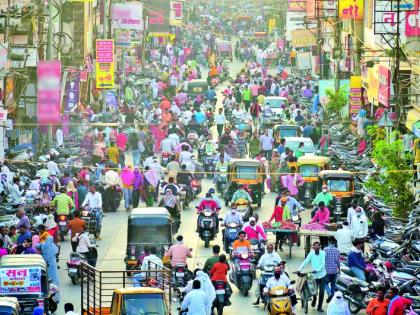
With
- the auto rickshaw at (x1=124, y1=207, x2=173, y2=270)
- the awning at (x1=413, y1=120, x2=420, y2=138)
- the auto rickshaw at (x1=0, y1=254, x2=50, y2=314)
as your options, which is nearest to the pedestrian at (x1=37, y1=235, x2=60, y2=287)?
the auto rickshaw at (x1=124, y1=207, x2=173, y2=270)

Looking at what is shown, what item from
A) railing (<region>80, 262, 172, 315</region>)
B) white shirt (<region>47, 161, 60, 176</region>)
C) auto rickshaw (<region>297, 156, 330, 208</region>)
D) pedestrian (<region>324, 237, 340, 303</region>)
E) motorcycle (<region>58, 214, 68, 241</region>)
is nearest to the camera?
railing (<region>80, 262, 172, 315</region>)

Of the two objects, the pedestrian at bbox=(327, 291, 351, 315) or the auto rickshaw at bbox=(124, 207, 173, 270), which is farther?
the auto rickshaw at bbox=(124, 207, 173, 270)

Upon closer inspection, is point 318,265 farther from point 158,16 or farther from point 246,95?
point 158,16

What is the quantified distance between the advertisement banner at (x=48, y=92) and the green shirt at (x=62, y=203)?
9.16 meters

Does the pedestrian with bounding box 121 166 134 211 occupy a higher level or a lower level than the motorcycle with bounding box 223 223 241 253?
higher

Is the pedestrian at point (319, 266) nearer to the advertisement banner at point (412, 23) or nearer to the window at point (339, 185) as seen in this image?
the window at point (339, 185)

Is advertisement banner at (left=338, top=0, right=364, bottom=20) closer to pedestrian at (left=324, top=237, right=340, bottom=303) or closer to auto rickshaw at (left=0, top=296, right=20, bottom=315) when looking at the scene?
pedestrian at (left=324, top=237, right=340, bottom=303)

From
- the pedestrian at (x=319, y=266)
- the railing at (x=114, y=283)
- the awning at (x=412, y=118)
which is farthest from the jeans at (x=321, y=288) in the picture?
the awning at (x=412, y=118)

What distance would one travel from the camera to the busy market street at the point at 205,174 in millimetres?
32812

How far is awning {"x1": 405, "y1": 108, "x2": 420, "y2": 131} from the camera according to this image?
4938cm

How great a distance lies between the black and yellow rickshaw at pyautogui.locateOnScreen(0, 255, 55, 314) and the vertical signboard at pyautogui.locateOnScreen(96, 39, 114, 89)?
115ft

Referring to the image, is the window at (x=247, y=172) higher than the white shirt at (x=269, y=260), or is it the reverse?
the window at (x=247, y=172)

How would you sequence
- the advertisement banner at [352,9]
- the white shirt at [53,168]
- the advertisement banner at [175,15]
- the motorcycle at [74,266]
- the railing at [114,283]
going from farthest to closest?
1. the advertisement banner at [175,15]
2. the advertisement banner at [352,9]
3. the white shirt at [53,168]
4. the motorcycle at [74,266]
5. the railing at [114,283]

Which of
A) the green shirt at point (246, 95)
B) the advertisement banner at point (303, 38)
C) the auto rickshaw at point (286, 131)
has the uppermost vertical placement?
the advertisement banner at point (303, 38)
